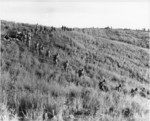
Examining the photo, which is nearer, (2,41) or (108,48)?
(2,41)

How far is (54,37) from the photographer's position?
1995 cm

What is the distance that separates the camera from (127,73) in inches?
775

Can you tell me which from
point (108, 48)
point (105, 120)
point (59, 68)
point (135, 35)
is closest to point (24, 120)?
A: point (105, 120)

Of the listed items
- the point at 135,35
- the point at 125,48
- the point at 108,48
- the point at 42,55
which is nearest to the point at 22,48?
the point at 42,55

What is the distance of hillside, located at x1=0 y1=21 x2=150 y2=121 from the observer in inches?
240

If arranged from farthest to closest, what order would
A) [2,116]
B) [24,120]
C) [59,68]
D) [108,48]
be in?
1. [108,48]
2. [59,68]
3. [24,120]
4. [2,116]

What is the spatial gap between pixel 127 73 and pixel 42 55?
8307mm

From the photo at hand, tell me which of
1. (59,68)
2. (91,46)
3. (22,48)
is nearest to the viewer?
(59,68)

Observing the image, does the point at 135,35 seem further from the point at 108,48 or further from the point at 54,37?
the point at 54,37

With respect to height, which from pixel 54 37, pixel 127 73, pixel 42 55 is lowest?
pixel 127 73

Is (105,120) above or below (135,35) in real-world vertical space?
below

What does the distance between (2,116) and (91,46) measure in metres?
19.3

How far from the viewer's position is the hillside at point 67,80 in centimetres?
609

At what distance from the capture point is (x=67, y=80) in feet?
39.6
